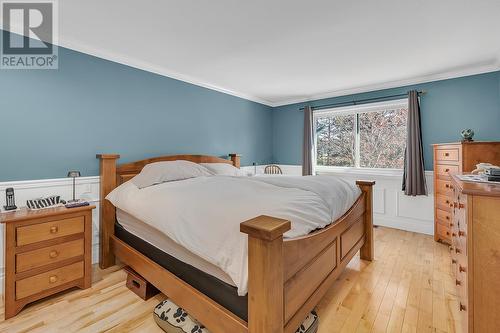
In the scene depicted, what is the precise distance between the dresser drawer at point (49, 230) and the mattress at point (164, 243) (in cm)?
38

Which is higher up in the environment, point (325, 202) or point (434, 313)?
point (325, 202)

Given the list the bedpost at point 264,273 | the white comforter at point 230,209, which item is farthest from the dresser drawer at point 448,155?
the bedpost at point 264,273

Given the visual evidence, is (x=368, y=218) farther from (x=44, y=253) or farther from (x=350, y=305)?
(x=44, y=253)

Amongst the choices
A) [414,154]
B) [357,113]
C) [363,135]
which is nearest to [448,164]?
[414,154]

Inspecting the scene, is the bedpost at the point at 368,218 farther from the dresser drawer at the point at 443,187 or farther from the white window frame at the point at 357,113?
the white window frame at the point at 357,113

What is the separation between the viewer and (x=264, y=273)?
1053 millimetres

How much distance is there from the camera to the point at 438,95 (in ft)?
11.4

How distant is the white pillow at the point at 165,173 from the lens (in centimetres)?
243

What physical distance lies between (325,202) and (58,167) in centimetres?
261

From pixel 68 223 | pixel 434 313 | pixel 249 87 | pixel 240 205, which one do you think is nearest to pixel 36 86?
pixel 68 223

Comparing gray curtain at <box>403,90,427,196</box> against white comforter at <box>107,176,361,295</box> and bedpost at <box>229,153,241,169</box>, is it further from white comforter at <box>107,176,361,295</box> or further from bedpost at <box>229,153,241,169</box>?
bedpost at <box>229,153,241,169</box>

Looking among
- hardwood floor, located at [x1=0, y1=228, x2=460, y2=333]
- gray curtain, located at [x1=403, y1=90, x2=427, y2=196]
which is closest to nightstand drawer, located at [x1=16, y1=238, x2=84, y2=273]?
hardwood floor, located at [x1=0, y1=228, x2=460, y2=333]

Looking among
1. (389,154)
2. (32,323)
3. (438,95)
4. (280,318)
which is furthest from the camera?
(389,154)

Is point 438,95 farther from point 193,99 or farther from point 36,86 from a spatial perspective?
point 36,86
